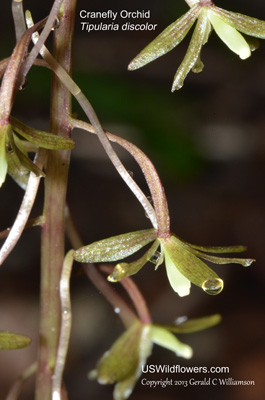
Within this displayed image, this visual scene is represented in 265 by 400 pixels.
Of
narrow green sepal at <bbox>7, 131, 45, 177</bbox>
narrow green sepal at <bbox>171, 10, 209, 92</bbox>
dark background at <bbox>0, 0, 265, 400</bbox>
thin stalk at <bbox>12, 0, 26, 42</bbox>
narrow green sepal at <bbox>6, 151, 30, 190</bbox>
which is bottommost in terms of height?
dark background at <bbox>0, 0, 265, 400</bbox>

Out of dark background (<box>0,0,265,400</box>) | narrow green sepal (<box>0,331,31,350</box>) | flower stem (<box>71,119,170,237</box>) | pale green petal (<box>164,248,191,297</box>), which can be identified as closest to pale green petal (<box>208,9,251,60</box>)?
flower stem (<box>71,119,170,237</box>)

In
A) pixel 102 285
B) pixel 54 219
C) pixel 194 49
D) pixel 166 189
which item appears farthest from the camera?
pixel 166 189

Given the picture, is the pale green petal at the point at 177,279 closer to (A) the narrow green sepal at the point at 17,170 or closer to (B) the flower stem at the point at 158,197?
(B) the flower stem at the point at 158,197

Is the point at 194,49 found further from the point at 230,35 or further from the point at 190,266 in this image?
the point at 190,266

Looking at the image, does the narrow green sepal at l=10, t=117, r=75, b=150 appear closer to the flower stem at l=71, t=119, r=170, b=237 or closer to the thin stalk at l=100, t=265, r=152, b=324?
the flower stem at l=71, t=119, r=170, b=237

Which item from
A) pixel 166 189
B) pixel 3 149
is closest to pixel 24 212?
pixel 3 149

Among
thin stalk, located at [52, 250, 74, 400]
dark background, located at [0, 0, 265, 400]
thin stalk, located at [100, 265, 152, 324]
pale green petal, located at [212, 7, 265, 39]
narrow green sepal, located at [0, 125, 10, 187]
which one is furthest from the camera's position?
dark background, located at [0, 0, 265, 400]

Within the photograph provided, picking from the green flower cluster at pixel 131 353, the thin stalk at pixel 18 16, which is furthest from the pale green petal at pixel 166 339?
the thin stalk at pixel 18 16
